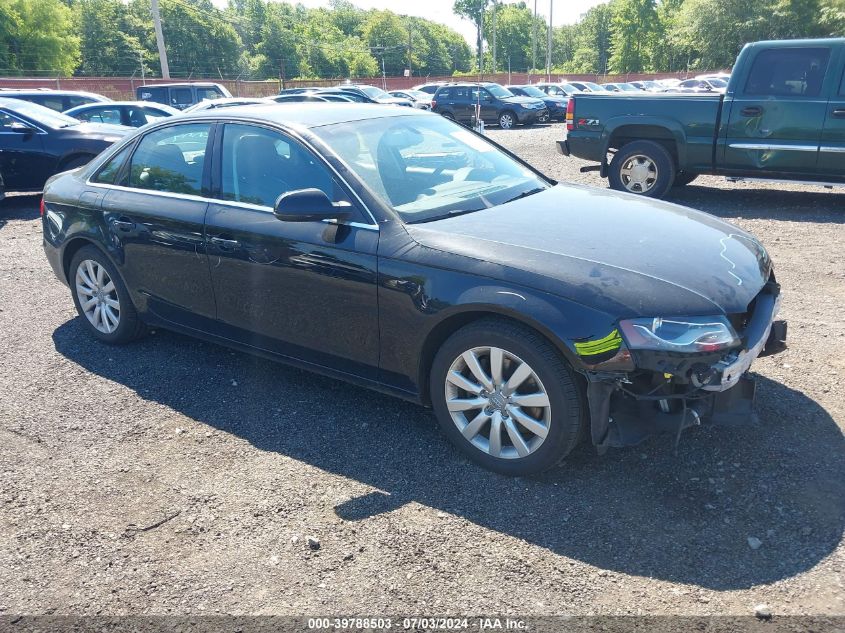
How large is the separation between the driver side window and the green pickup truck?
6.60 meters

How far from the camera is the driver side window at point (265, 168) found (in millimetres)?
3924

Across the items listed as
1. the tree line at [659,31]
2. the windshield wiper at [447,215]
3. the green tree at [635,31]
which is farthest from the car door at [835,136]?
the green tree at [635,31]

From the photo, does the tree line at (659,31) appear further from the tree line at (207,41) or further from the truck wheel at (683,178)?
the truck wheel at (683,178)

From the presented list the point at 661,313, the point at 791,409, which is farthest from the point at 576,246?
the point at 791,409

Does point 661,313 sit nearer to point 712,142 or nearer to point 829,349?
point 829,349

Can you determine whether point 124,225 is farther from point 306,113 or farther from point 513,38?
point 513,38

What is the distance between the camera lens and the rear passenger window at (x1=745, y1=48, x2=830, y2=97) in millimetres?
8523

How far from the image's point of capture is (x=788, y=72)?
28.4 feet

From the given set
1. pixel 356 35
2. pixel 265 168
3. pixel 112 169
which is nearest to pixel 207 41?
pixel 356 35

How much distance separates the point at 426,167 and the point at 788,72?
21.7 feet

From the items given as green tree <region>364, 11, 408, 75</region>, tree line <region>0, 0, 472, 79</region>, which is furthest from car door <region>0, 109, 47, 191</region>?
green tree <region>364, 11, 408, 75</region>

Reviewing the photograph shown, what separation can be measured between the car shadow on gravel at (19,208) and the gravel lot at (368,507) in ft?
21.8

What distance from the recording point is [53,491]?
3.53 meters

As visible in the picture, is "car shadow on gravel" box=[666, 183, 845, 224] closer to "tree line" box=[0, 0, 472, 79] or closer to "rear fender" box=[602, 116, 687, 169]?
"rear fender" box=[602, 116, 687, 169]
